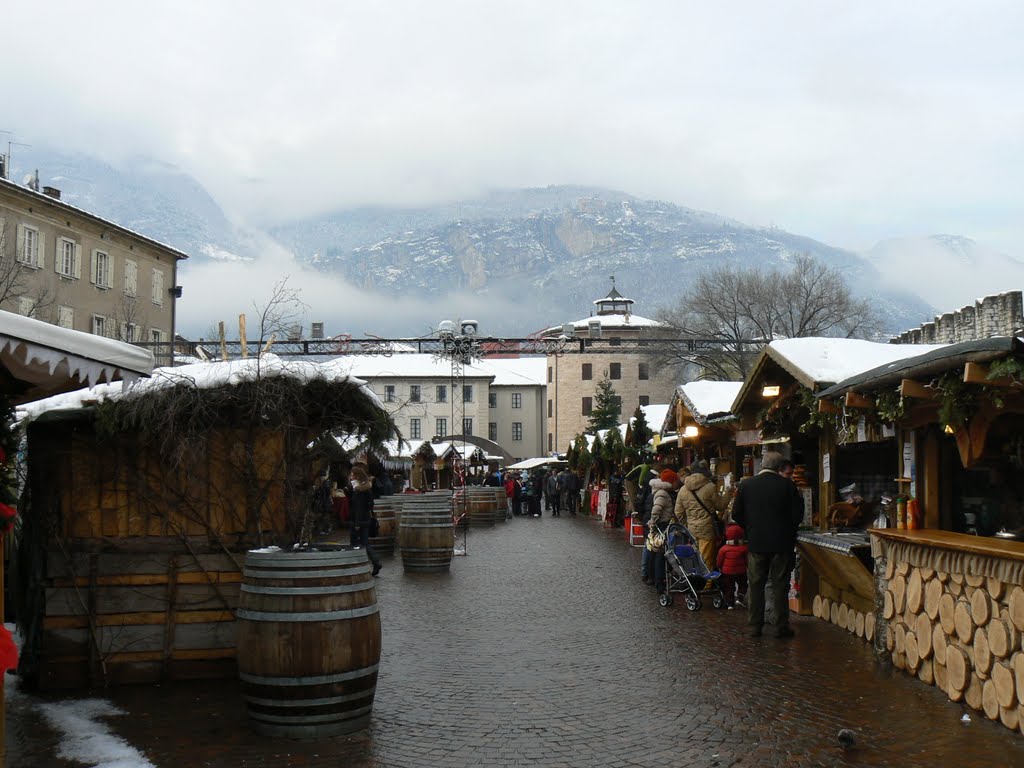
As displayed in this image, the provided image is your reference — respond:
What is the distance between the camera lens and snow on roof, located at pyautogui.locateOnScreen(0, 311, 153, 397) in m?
4.99

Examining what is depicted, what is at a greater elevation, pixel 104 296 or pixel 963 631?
pixel 104 296

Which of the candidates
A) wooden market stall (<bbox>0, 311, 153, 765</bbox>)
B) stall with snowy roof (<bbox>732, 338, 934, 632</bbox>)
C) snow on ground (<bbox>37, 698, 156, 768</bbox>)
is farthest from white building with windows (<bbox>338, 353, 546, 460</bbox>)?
wooden market stall (<bbox>0, 311, 153, 765</bbox>)

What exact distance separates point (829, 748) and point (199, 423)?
510cm

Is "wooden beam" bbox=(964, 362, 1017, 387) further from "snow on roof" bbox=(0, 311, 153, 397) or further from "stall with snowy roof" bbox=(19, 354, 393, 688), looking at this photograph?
"snow on roof" bbox=(0, 311, 153, 397)

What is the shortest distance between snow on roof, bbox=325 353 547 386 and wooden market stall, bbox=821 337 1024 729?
75468 mm

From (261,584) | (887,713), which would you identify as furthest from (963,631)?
(261,584)

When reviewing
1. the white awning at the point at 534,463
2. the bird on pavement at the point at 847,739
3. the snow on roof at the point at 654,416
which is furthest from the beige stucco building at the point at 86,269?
the bird on pavement at the point at 847,739

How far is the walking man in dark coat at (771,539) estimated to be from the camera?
1014cm

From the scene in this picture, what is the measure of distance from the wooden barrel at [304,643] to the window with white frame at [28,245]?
3869 centimetres

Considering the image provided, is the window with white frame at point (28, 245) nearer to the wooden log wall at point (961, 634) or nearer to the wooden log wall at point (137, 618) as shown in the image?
the wooden log wall at point (137, 618)

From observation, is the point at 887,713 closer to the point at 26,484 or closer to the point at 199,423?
the point at 199,423

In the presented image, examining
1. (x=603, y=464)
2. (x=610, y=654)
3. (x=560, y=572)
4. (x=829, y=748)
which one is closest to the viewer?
(x=829, y=748)

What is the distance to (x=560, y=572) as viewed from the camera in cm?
1683

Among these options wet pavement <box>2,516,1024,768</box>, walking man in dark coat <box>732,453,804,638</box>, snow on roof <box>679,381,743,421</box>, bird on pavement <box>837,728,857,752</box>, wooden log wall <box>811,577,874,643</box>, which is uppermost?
snow on roof <box>679,381,743,421</box>
